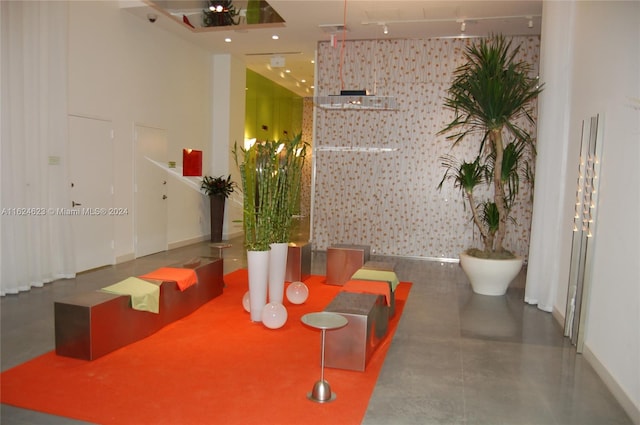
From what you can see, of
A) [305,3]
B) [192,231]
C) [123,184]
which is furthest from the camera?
[192,231]

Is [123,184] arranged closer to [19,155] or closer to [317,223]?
[19,155]

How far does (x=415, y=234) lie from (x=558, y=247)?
3687 millimetres

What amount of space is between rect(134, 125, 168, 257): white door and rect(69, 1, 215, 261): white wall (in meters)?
0.16

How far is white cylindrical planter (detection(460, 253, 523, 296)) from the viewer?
20.6ft

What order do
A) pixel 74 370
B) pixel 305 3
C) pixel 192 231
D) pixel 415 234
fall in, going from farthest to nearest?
1. pixel 192 231
2. pixel 415 234
3. pixel 305 3
4. pixel 74 370

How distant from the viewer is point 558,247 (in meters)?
5.72

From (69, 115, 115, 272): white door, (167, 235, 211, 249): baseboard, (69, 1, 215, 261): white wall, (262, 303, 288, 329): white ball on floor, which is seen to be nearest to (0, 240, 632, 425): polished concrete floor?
(69, 115, 115, 272): white door

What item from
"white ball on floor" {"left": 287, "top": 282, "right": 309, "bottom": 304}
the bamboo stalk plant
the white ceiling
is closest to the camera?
the bamboo stalk plant

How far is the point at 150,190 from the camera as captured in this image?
867 centimetres

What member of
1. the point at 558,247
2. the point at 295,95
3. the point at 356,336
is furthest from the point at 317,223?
the point at 295,95

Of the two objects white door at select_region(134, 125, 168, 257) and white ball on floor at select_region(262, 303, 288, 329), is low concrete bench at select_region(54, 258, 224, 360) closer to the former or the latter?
white ball on floor at select_region(262, 303, 288, 329)

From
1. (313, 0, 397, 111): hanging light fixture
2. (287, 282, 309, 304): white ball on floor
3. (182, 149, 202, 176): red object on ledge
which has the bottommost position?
(287, 282, 309, 304): white ball on floor

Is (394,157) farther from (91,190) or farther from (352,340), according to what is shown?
(352,340)

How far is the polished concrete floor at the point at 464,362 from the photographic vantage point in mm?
3301
